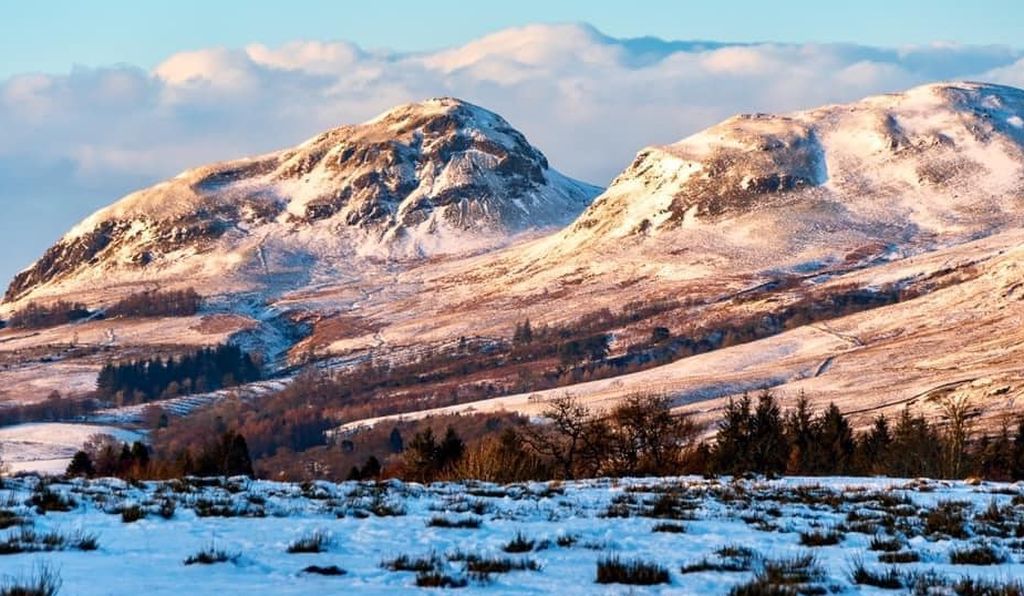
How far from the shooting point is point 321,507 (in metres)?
24.7

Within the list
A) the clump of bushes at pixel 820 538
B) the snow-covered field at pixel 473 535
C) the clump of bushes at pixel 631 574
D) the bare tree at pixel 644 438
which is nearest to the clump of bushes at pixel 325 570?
the snow-covered field at pixel 473 535

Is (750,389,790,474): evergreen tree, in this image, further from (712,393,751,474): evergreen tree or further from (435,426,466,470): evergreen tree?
(435,426,466,470): evergreen tree

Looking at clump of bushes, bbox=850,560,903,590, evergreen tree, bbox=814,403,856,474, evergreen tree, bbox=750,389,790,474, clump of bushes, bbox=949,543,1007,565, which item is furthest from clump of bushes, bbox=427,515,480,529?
evergreen tree, bbox=814,403,856,474

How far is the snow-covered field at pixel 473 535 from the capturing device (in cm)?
1547

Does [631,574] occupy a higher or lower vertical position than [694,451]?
higher

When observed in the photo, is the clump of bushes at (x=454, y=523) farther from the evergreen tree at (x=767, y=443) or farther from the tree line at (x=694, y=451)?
the evergreen tree at (x=767, y=443)

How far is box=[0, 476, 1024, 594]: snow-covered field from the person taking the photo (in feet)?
50.8

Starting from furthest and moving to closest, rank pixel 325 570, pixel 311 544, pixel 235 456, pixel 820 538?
pixel 235 456
pixel 820 538
pixel 311 544
pixel 325 570

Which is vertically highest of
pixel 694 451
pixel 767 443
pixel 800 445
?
pixel 767 443

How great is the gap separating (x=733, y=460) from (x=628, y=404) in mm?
10291

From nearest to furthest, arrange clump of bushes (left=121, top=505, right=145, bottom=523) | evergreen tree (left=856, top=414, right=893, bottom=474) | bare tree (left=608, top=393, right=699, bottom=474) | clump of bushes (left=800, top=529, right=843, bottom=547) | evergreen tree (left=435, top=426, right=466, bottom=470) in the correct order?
clump of bushes (left=121, top=505, right=145, bottom=523), clump of bushes (left=800, top=529, right=843, bottom=547), bare tree (left=608, top=393, right=699, bottom=474), evergreen tree (left=435, top=426, right=466, bottom=470), evergreen tree (left=856, top=414, right=893, bottom=474)

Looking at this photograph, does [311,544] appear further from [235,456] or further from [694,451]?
[235,456]

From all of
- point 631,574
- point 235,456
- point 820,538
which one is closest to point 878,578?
point 631,574

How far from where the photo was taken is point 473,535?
2081 centimetres
